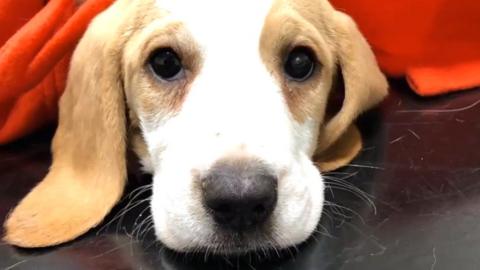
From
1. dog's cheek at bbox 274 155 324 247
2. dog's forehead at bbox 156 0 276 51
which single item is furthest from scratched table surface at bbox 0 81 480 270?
dog's forehead at bbox 156 0 276 51

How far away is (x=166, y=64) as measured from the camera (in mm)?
1321

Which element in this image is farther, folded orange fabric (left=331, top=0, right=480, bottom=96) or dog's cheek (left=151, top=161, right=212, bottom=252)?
folded orange fabric (left=331, top=0, right=480, bottom=96)

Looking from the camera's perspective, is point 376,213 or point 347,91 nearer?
point 376,213

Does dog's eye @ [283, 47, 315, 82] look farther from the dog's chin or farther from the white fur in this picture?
the dog's chin

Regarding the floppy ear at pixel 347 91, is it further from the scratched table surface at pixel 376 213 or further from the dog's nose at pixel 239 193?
the dog's nose at pixel 239 193

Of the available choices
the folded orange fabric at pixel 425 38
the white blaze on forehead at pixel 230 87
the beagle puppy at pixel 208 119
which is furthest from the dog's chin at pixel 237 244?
the folded orange fabric at pixel 425 38

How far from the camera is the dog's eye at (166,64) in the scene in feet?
4.32

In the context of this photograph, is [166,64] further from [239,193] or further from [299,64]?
[239,193]

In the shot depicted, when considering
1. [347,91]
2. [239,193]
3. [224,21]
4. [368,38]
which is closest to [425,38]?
[368,38]

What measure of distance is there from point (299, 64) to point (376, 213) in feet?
0.86

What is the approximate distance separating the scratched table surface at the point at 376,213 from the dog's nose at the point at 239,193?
98mm

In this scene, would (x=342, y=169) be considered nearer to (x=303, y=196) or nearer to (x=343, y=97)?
(x=343, y=97)

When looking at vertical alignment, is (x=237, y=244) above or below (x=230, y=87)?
below

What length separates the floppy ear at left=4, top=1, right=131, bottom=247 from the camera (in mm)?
1284
